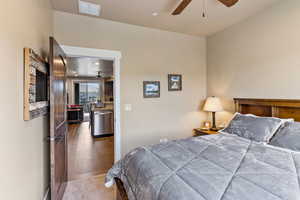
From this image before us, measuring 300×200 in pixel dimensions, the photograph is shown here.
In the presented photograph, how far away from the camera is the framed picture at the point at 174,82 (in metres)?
3.49

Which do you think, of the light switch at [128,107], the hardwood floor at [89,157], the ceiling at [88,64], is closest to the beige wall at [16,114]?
the hardwood floor at [89,157]

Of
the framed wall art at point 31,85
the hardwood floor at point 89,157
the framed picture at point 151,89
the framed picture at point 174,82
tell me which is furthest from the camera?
the framed picture at point 174,82

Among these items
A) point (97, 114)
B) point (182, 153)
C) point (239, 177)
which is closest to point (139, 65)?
point (182, 153)

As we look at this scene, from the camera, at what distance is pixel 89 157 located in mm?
3672

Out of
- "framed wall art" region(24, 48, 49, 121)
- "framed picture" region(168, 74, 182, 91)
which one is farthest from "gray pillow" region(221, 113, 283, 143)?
"framed wall art" region(24, 48, 49, 121)

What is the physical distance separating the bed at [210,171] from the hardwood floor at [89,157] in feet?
4.39

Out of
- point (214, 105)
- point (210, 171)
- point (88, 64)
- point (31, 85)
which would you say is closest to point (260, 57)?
point (214, 105)

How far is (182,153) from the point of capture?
1698 mm

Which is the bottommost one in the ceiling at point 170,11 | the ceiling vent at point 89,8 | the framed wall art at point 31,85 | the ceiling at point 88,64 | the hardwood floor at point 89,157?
the hardwood floor at point 89,157

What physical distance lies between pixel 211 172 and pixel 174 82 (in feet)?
8.11

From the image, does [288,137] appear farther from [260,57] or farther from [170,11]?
[170,11]

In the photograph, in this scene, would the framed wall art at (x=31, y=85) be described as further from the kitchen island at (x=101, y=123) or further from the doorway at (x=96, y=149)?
the kitchen island at (x=101, y=123)

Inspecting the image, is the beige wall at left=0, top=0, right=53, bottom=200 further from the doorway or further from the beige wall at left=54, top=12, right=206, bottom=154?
the beige wall at left=54, top=12, right=206, bottom=154

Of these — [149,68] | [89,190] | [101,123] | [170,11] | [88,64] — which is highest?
[170,11]
